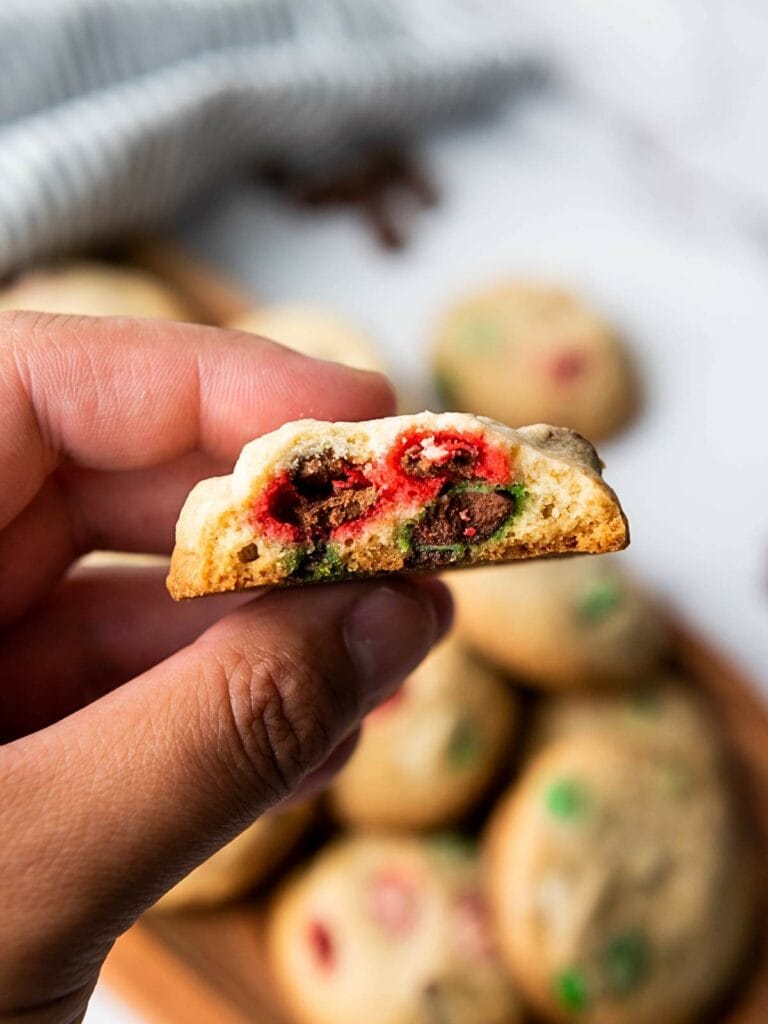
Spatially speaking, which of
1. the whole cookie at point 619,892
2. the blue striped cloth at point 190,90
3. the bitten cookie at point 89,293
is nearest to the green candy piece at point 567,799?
the whole cookie at point 619,892

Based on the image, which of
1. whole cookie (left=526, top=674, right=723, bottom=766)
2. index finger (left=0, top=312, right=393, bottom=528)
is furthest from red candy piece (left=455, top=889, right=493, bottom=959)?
index finger (left=0, top=312, right=393, bottom=528)

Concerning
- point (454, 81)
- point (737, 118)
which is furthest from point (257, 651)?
point (737, 118)

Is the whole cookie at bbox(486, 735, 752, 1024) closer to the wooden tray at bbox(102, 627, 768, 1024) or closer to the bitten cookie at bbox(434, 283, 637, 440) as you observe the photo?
the wooden tray at bbox(102, 627, 768, 1024)

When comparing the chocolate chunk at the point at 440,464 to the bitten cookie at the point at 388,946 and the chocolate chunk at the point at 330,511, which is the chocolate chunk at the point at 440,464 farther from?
the bitten cookie at the point at 388,946

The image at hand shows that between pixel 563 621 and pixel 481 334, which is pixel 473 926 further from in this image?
pixel 481 334

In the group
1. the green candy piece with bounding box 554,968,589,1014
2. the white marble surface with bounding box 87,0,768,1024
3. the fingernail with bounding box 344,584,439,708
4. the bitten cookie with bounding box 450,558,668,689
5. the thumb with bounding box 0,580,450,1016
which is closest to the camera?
the thumb with bounding box 0,580,450,1016

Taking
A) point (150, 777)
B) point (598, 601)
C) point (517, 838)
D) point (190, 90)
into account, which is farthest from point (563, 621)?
point (190, 90)
